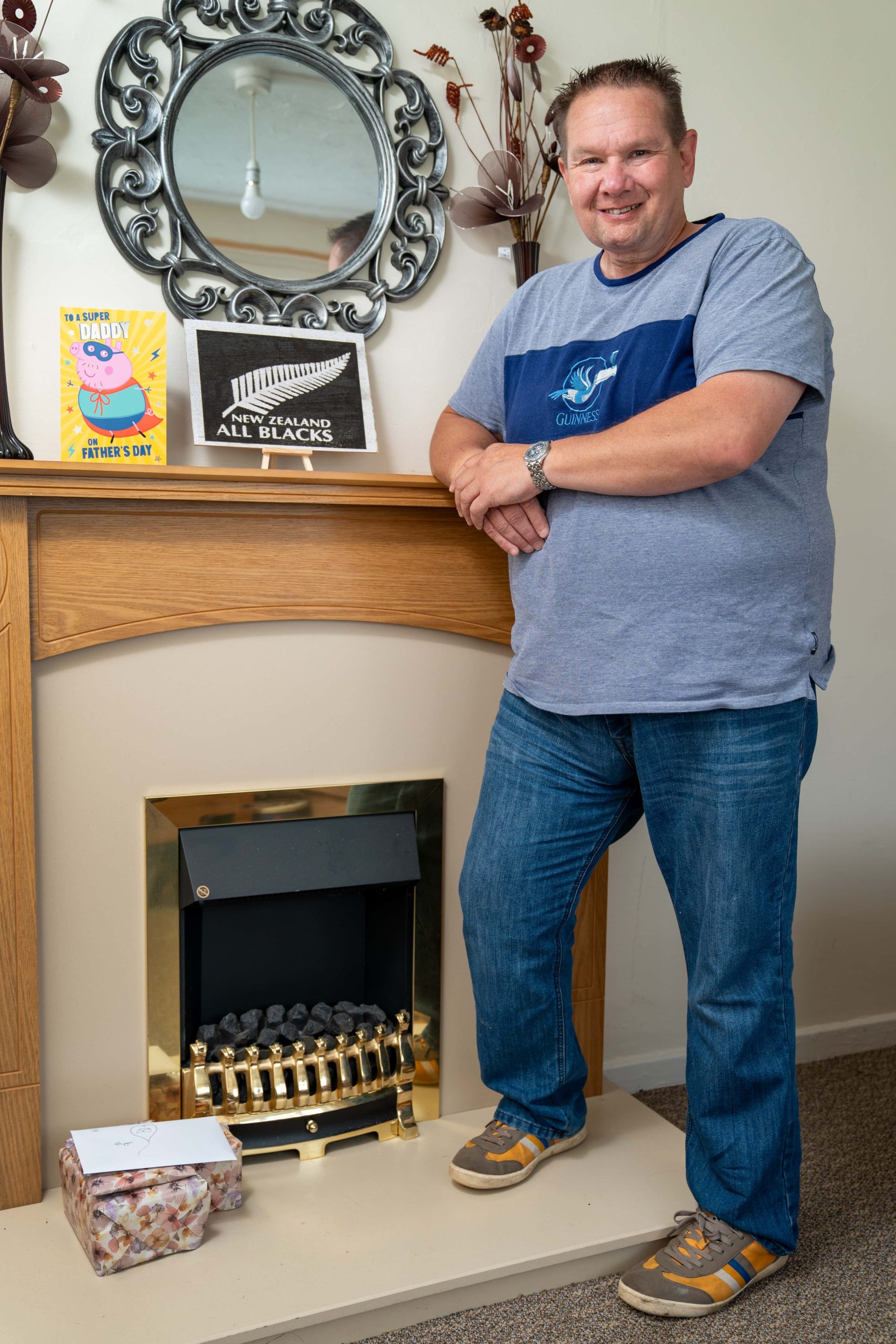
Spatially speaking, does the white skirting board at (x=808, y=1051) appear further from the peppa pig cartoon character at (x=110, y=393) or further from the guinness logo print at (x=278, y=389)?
the peppa pig cartoon character at (x=110, y=393)

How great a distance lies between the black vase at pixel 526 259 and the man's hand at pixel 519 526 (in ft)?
1.74

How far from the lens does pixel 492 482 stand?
4.85ft

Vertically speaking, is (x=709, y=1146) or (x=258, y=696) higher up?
(x=258, y=696)

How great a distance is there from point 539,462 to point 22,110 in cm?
85

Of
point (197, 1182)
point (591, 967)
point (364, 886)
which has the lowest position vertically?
point (197, 1182)

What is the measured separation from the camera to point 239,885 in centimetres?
162

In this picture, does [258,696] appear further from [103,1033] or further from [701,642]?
[701,642]

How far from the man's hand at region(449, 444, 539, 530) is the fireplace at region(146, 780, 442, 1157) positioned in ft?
1.57

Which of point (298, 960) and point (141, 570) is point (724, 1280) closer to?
point (298, 960)

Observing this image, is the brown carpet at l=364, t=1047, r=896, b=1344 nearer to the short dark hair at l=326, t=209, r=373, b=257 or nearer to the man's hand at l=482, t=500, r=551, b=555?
the man's hand at l=482, t=500, r=551, b=555

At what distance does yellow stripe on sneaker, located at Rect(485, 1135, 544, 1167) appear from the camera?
1.59 m

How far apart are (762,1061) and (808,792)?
0.97m

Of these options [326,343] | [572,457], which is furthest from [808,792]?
[326,343]

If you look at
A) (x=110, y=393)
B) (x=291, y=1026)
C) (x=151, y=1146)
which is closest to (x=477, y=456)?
(x=110, y=393)
